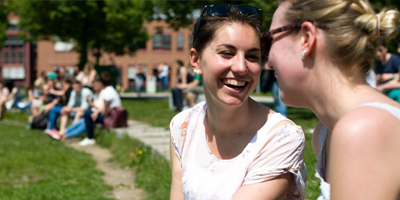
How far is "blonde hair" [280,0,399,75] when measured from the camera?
1.61 meters

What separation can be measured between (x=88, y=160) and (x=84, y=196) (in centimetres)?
255

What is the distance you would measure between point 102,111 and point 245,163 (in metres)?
9.03

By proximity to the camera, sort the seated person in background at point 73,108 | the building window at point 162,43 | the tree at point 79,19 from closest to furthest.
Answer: the seated person in background at point 73,108 < the tree at point 79,19 < the building window at point 162,43

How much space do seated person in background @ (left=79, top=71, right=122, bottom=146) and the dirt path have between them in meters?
0.98

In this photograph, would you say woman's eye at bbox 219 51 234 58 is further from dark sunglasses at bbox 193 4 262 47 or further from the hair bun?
the hair bun

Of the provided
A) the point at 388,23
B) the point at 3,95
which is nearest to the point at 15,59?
the point at 3,95

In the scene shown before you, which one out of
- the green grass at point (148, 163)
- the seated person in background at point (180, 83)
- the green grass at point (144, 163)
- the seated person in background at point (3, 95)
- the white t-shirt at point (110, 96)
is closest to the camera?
the green grass at point (148, 163)

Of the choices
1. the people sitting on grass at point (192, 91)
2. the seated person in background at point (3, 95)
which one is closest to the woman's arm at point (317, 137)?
the people sitting on grass at point (192, 91)

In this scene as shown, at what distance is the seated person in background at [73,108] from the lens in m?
12.5

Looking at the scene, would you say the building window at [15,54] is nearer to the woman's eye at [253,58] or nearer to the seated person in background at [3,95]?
the seated person in background at [3,95]

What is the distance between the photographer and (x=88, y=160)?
8500 millimetres

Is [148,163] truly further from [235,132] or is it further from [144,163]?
[235,132]

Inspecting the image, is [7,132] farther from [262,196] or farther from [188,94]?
[262,196]

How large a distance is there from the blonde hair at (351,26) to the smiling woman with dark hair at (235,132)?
0.84 meters
